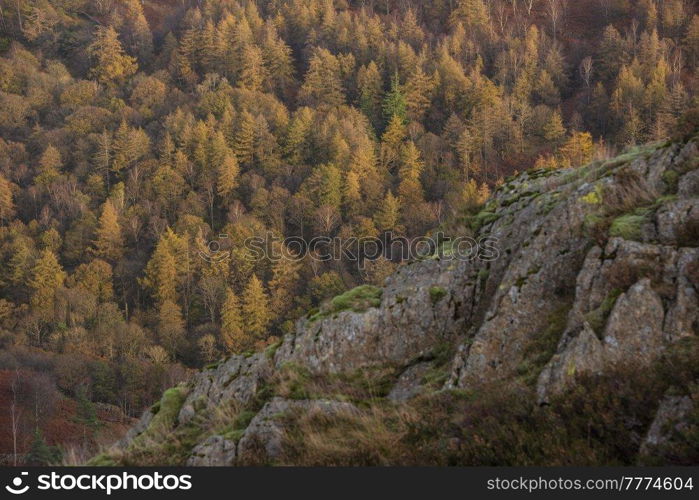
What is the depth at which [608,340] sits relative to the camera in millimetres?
7438

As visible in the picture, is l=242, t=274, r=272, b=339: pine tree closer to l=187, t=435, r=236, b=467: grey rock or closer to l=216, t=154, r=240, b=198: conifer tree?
l=216, t=154, r=240, b=198: conifer tree

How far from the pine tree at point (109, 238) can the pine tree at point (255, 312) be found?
102 ft

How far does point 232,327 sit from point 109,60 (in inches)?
4135

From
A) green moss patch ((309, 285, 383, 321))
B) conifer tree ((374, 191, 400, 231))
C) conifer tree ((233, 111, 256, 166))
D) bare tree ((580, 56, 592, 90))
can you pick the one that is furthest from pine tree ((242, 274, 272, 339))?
bare tree ((580, 56, 592, 90))

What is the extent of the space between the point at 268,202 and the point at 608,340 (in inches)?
4396

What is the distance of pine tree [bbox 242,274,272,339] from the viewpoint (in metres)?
92.3

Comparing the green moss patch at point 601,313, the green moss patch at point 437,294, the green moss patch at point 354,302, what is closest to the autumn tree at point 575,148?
the green moss patch at point 354,302

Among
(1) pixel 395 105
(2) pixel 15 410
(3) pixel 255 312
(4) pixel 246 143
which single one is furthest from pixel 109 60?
(2) pixel 15 410

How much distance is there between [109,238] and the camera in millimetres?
113062

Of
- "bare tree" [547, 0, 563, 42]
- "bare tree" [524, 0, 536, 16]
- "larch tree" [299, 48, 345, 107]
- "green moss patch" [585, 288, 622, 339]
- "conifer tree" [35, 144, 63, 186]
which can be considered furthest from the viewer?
"bare tree" [524, 0, 536, 16]

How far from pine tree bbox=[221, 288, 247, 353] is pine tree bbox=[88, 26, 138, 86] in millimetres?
94477

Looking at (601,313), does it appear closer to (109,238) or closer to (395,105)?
(109,238)

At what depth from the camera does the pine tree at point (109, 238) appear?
112625mm

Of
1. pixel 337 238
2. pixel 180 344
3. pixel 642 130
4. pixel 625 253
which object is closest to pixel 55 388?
pixel 180 344
